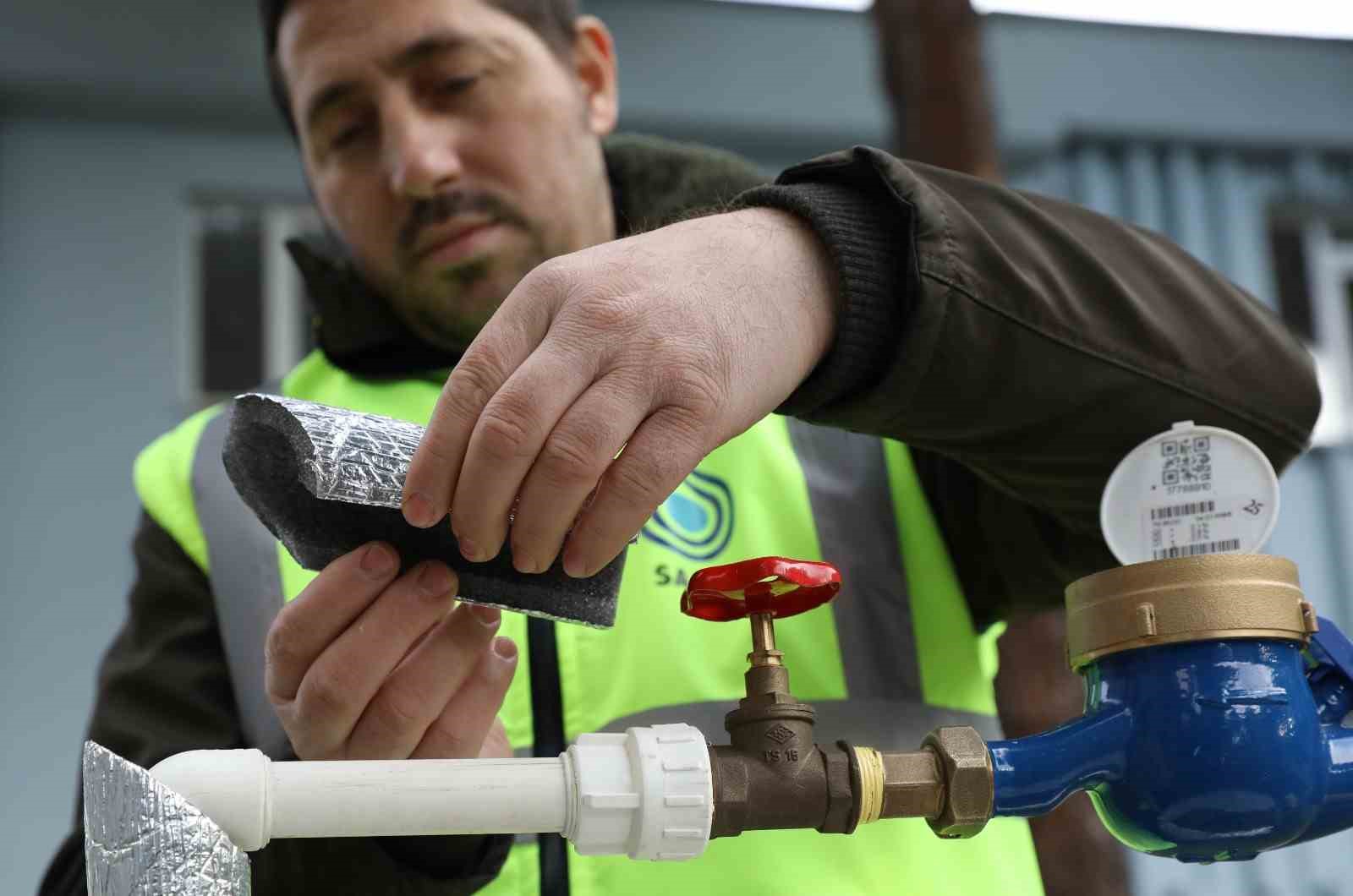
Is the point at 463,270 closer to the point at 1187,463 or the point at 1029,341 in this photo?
the point at 1029,341

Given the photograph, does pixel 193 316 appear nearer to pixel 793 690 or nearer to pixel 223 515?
pixel 223 515

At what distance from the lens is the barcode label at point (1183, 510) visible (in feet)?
2.92

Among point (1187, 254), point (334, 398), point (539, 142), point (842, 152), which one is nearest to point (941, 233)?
point (842, 152)

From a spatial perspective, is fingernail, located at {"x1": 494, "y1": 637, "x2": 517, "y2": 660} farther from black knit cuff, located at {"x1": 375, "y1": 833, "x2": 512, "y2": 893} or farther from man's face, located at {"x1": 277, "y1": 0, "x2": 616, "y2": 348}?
man's face, located at {"x1": 277, "y1": 0, "x2": 616, "y2": 348}

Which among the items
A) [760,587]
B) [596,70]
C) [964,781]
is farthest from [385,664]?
[596,70]

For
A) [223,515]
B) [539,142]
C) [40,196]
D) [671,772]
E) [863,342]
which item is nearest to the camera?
A: [671,772]

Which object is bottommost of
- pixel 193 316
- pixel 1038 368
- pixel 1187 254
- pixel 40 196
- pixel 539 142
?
pixel 1038 368

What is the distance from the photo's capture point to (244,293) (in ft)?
16.6

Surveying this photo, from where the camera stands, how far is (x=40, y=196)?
4844 mm

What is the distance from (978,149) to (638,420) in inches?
95.2

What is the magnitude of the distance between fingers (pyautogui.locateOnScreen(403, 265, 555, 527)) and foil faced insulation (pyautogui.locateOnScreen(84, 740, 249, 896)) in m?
0.18

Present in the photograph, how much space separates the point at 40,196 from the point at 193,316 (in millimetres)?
612

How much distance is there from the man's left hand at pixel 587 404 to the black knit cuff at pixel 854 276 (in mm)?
82

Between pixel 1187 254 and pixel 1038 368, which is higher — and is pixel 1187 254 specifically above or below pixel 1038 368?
above
